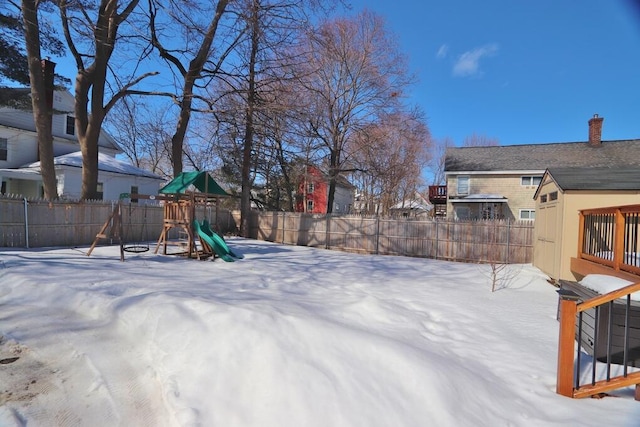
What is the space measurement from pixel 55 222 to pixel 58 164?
8.18 meters

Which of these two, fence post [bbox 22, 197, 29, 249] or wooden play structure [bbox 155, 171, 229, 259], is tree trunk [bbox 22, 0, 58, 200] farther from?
wooden play structure [bbox 155, 171, 229, 259]

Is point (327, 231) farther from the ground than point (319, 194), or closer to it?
closer to it

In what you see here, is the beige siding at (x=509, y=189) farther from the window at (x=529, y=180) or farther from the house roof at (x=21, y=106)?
the house roof at (x=21, y=106)

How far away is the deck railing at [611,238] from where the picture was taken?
4543 millimetres

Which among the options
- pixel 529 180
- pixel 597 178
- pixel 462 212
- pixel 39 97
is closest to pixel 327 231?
pixel 597 178

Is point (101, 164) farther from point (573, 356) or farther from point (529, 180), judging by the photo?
point (529, 180)

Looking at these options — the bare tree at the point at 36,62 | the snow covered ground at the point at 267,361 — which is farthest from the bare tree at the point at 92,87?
the snow covered ground at the point at 267,361

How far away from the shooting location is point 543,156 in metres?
22.2

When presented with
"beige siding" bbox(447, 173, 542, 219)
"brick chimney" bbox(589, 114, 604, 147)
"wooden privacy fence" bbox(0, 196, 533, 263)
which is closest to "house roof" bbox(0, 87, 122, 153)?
"wooden privacy fence" bbox(0, 196, 533, 263)

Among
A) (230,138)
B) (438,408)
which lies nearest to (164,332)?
(438,408)

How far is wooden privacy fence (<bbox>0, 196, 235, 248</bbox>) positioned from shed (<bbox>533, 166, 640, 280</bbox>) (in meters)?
11.3

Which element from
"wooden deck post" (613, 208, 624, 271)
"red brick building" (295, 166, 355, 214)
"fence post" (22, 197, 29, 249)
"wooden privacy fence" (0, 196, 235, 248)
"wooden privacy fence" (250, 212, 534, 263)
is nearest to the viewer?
"wooden deck post" (613, 208, 624, 271)

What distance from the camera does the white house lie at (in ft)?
58.1

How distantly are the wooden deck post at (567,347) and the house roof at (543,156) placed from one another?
68.7 feet
